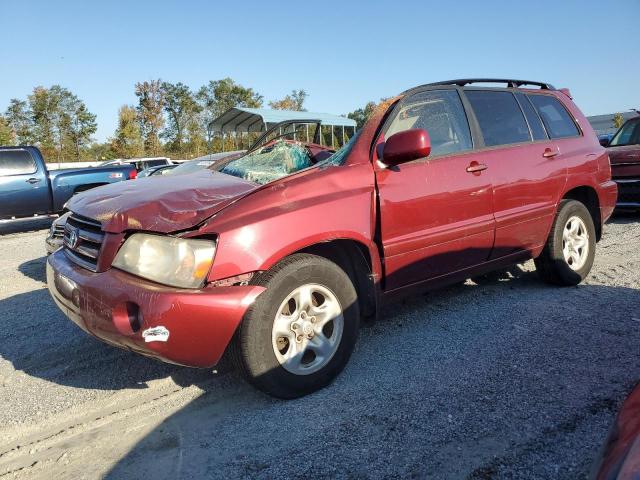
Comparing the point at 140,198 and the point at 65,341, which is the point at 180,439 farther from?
the point at 65,341

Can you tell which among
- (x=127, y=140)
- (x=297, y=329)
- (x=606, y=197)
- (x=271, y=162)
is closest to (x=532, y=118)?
(x=606, y=197)

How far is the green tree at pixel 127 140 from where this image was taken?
40.7 metres

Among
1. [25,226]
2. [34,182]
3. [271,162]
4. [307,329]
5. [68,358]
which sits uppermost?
[271,162]

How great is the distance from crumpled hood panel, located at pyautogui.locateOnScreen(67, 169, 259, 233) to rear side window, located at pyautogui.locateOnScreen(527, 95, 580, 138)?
2.84m

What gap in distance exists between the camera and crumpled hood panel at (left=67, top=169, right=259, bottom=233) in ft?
8.35

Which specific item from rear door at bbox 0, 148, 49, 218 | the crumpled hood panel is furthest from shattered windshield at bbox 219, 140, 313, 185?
rear door at bbox 0, 148, 49, 218

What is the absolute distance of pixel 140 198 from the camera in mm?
Answer: 2830

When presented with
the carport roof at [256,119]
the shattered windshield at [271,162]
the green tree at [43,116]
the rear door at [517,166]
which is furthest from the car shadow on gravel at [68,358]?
the green tree at [43,116]

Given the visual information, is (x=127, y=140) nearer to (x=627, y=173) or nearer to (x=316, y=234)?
(x=627, y=173)

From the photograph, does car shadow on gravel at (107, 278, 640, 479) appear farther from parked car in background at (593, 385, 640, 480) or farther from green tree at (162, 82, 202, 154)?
green tree at (162, 82, 202, 154)

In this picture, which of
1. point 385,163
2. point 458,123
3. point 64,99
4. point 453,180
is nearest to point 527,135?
point 458,123

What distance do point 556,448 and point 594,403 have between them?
53cm

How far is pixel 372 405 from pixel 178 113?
4706 centimetres

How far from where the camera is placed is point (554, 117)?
449cm
